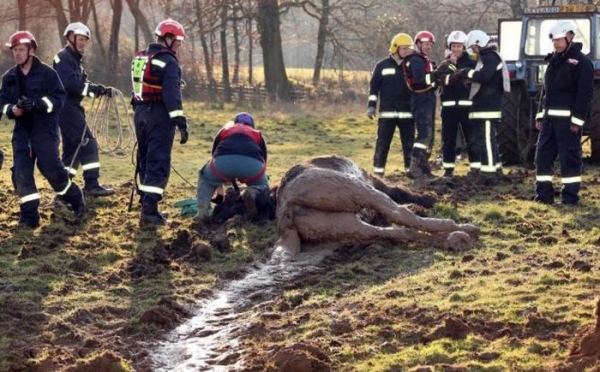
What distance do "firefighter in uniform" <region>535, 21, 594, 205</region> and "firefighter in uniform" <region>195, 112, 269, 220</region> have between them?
3310mm

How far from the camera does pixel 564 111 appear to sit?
12266mm

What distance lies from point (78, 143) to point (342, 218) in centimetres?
459

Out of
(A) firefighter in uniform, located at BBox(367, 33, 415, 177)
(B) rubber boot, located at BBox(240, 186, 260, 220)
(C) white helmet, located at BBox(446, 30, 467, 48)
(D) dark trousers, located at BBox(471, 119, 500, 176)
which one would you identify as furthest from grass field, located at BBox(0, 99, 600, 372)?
(C) white helmet, located at BBox(446, 30, 467, 48)

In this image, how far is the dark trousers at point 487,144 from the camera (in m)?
14.6

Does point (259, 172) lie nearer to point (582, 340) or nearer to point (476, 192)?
point (476, 192)

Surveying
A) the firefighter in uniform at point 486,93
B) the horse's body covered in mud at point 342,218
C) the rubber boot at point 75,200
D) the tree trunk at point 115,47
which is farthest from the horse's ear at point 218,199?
the tree trunk at point 115,47

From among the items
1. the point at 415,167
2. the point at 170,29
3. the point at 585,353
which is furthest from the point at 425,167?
the point at 585,353

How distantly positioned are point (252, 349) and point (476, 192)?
23.2 ft

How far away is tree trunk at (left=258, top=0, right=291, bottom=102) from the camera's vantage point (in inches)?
1458

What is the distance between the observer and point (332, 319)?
281 inches

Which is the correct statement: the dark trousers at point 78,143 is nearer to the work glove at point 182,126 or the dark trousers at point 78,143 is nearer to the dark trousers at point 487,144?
the work glove at point 182,126

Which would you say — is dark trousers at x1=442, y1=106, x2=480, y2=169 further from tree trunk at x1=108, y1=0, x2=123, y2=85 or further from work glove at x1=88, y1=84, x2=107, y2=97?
tree trunk at x1=108, y1=0, x2=123, y2=85

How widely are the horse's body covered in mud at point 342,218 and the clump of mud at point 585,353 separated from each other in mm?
3916

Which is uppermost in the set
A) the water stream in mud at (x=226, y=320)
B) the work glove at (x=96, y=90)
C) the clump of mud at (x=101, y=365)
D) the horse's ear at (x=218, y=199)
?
the work glove at (x=96, y=90)
